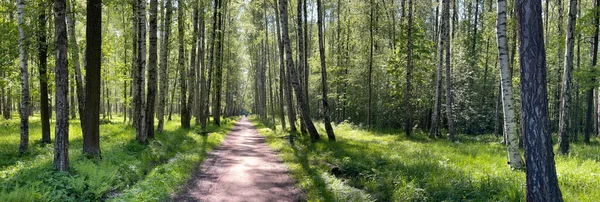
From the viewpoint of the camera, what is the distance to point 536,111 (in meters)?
4.38

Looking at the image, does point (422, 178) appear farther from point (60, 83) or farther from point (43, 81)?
point (43, 81)

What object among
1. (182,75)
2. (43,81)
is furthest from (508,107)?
(182,75)

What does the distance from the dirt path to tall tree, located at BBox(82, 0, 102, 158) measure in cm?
291

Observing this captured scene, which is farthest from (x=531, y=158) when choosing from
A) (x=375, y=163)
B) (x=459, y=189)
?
(x=375, y=163)

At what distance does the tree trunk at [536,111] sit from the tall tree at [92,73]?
9.13 metres

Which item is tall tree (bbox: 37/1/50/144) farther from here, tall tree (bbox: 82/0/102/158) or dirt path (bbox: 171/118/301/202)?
dirt path (bbox: 171/118/301/202)

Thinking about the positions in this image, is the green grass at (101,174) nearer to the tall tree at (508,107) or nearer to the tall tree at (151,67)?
the tall tree at (151,67)

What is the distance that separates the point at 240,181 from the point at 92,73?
15.2 ft

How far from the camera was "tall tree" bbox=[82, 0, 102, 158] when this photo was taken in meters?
8.79

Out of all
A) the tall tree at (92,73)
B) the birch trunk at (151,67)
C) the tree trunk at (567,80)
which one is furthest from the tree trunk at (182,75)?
the tree trunk at (567,80)

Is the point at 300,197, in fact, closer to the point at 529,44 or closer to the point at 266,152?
the point at 529,44

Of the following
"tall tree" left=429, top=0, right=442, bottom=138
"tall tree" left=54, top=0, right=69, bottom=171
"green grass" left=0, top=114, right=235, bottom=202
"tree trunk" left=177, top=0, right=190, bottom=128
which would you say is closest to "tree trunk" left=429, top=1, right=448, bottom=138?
"tall tree" left=429, top=0, right=442, bottom=138

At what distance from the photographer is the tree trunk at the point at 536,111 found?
437cm

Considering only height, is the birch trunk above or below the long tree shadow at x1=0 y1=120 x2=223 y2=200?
above
